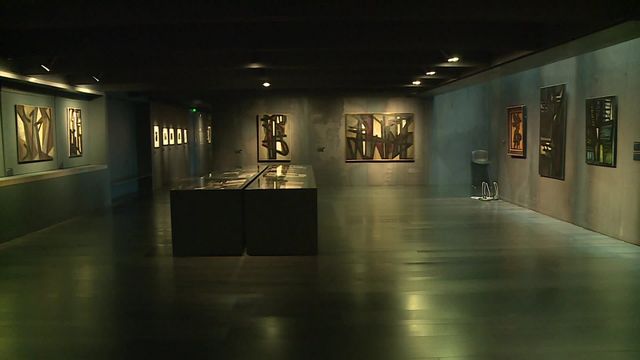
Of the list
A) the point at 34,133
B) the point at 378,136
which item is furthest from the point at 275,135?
the point at 34,133

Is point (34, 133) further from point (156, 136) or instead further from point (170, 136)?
point (170, 136)

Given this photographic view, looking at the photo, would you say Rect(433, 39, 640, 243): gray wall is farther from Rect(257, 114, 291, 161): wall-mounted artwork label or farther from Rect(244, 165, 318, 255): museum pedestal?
Rect(257, 114, 291, 161): wall-mounted artwork label

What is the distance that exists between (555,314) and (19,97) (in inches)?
432

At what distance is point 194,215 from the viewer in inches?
343

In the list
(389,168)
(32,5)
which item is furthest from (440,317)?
(389,168)

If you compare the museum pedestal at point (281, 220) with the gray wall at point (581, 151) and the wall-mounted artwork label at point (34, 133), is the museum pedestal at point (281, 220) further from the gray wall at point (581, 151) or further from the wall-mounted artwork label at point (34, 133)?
the wall-mounted artwork label at point (34, 133)

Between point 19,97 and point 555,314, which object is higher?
point 19,97

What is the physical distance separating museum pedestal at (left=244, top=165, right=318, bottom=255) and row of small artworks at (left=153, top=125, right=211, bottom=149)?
12.7 meters

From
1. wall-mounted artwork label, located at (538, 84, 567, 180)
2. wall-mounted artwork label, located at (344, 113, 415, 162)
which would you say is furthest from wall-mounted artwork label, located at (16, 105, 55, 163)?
wall-mounted artwork label, located at (538, 84, 567, 180)

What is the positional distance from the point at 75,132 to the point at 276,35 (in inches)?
315

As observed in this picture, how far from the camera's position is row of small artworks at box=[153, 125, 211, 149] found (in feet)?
67.3

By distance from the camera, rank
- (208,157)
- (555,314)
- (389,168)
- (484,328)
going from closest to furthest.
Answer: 1. (484,328)
2. (555,314)
3. (389,168)
4. (208,157)

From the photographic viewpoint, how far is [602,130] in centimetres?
1013

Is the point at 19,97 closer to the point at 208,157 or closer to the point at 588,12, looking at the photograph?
the point at 588,12
